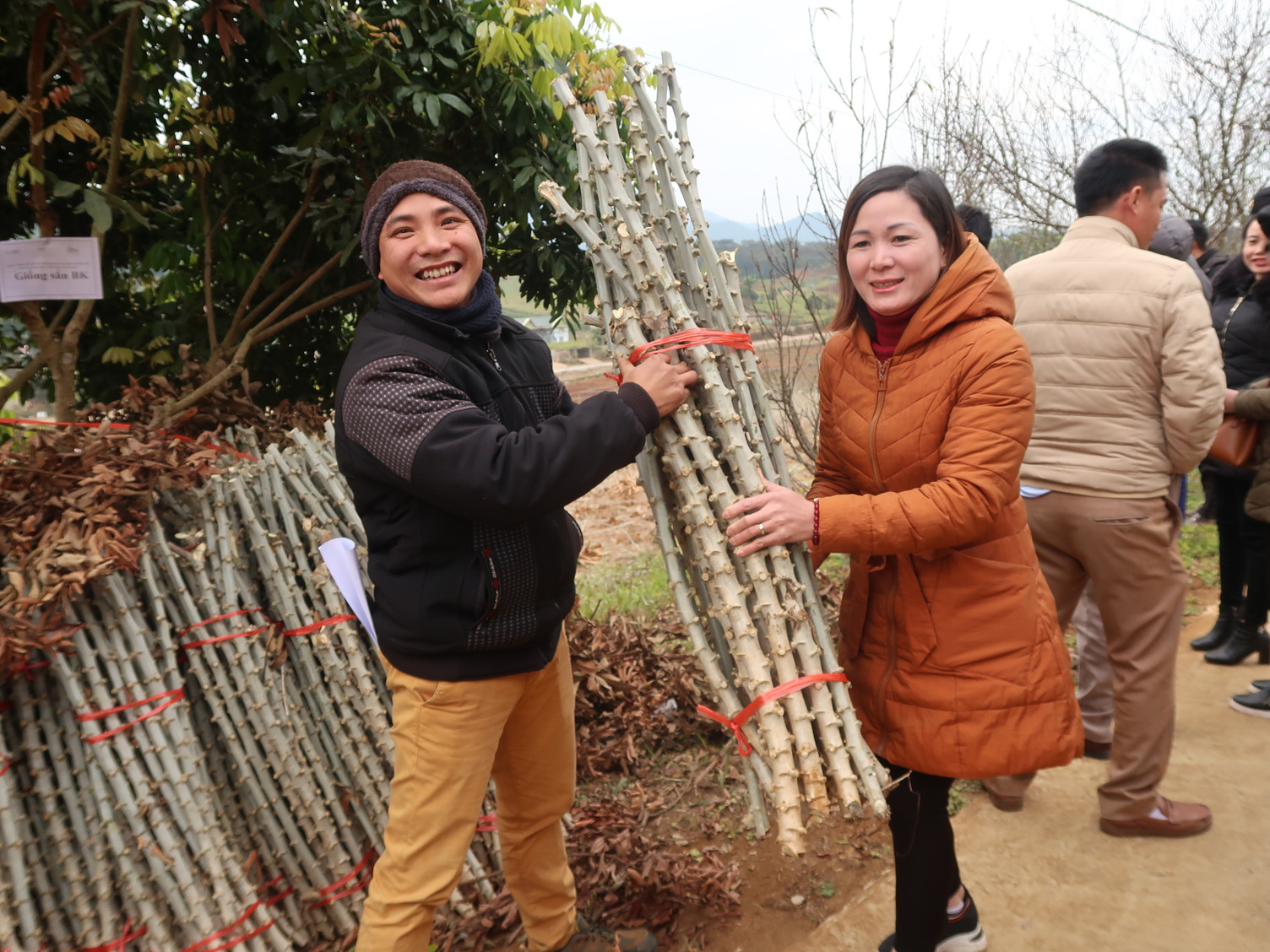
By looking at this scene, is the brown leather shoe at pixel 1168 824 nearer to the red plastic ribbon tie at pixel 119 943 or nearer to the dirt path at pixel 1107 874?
the dirt path at pixel 1107 874

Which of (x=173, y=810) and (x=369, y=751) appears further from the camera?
(x=369, y=751)

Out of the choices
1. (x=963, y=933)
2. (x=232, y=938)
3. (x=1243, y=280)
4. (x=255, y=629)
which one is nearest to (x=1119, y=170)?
(x=1243, y=280)

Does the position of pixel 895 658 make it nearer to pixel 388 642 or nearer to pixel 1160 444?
pixel 388 642

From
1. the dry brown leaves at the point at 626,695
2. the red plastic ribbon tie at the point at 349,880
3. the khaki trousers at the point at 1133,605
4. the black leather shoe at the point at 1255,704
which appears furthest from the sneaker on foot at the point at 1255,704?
the red plastic ribbon tie at the point at 349,880

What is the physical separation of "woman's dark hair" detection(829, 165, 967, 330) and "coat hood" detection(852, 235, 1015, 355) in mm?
A: 53

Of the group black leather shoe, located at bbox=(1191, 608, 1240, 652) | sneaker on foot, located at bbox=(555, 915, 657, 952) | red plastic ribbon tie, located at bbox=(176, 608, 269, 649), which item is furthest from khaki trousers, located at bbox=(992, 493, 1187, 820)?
red plastic ribbon tie, located at bbox=(176, 608, 269, 649)

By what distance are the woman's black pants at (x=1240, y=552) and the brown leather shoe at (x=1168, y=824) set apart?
146 centimetres

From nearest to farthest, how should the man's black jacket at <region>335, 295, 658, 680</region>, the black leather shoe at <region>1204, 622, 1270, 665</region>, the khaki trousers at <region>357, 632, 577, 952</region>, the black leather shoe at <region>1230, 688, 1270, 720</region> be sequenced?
the man's black jacket at <region>335, 295, 658, 680</region>, the khaki trousers at <region>357, 632, 577, 952</region>, the black leather shoe at <region>1230, 688, 1270, 720</region>, the black leather shoe at <region>1204, 622, 1270, 665</region>

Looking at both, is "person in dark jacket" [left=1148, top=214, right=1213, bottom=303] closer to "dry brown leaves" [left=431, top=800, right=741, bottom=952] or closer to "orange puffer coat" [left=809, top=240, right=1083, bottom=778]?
"orange puffer coat" [left=809, top=240, right=1083, bottom=778]

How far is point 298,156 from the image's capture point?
3301 mm

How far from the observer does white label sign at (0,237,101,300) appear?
2.59 metres

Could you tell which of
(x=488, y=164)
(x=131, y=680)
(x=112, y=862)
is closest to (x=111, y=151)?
(x=488, y=164)

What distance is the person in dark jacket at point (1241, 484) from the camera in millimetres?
3381

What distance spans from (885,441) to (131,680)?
1979 millimetres
